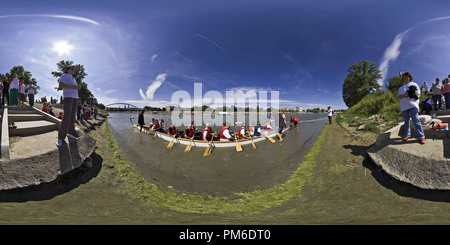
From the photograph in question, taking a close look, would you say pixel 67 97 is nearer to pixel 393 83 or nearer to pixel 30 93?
pixel 30 93

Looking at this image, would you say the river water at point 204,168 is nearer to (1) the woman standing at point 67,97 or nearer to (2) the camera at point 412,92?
(1) the woman standing at point 67,97

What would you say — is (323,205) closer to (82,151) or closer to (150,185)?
(150,185)

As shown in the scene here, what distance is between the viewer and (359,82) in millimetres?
5789

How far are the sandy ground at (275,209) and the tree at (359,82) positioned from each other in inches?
172

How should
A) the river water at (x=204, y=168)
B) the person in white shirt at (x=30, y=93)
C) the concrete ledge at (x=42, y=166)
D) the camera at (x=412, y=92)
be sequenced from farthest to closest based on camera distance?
1. the person in white shirt at (x=30, y=93)
2. the river water at (x=204, y=168)
3. the camera at (x=412, y=92)
4. the concrete ledge at (x=42, y=166)

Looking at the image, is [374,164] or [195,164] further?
[195,164]

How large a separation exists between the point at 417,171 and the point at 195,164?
420 centimetres

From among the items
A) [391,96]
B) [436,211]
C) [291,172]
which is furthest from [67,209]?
[391,96]

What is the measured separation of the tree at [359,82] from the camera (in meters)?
5.22

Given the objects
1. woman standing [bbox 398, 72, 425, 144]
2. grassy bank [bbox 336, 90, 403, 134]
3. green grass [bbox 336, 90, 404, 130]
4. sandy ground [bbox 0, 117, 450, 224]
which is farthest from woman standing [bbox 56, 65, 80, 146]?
green grass [bbox 336, 90, 404, 130]

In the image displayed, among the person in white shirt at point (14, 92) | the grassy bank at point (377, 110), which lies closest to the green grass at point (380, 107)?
the grassy bank at point (377, 110)

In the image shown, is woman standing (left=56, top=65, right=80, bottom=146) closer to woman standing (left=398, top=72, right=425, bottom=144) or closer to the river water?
the river water

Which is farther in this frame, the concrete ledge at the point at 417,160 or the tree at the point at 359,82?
the tree at the point at 359,82

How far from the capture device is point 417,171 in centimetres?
215
